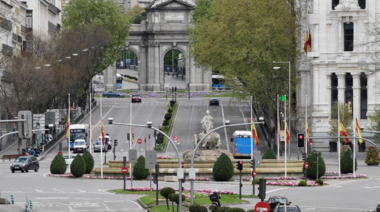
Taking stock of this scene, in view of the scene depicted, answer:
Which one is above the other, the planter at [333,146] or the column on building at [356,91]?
the column on building at [356,91]

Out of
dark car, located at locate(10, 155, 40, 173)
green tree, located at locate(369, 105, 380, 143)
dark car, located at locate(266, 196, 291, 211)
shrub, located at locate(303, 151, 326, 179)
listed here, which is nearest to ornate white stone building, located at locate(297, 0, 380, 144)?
green tree, located at locate(369, 105, 380, 143)

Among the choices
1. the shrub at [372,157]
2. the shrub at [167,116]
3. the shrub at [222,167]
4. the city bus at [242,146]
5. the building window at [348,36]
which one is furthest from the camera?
the shrub at [167,116]

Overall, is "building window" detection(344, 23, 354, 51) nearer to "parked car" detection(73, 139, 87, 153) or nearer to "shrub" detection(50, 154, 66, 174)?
"parked car" detection(73, 139, 87, 153)

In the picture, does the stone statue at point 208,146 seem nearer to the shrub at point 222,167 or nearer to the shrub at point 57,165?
the shrub at point 222,167

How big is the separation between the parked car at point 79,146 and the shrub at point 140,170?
36547 millimetres

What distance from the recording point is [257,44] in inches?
5089

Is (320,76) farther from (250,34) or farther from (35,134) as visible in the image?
(35,134)

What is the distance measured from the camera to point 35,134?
13500cm

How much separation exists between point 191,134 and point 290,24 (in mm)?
18925

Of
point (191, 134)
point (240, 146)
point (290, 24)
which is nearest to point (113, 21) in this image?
point (191, 134)

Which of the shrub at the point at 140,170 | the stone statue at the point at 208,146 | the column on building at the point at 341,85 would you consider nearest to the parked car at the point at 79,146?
the column on building at the point at 341,85

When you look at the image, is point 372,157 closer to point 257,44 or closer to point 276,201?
point 257,44

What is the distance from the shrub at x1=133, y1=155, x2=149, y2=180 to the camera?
295 ft

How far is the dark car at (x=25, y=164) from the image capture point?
332ft
